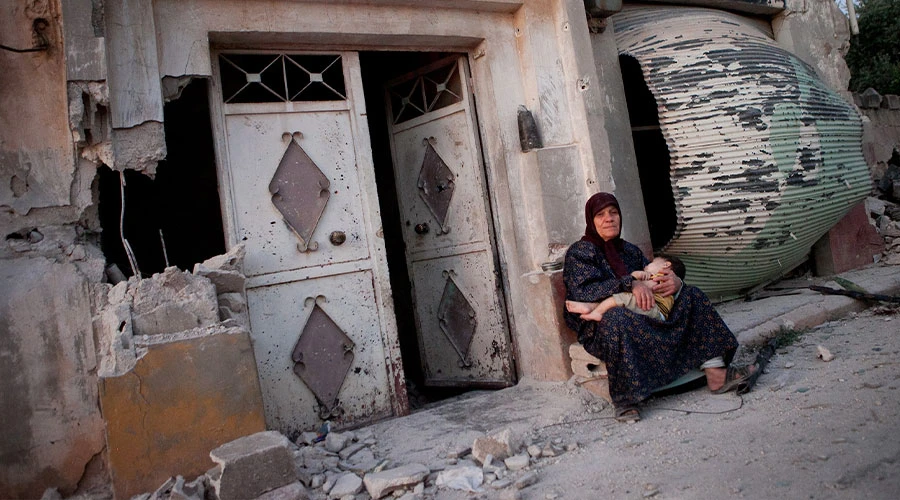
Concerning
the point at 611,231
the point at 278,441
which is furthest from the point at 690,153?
the point at 278,441

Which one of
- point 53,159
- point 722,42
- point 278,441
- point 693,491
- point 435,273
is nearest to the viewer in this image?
Result: point 693,491

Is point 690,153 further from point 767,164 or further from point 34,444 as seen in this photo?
point 34,444

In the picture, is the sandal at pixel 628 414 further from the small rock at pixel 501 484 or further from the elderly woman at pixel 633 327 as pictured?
the small rock at pixel 501 484

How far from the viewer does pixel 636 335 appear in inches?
135

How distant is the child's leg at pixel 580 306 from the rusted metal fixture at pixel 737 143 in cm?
184

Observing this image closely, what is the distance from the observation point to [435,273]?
499 centimetres

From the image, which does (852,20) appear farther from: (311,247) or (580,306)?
(311,247)

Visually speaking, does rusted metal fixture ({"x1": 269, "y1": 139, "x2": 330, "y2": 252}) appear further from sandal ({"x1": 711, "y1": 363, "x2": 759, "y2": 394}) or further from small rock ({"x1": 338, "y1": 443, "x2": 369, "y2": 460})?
sandal ({"x1": 711, "y1": 363, "x2": 759, "y2": 394})

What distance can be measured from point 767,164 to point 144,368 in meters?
4.65

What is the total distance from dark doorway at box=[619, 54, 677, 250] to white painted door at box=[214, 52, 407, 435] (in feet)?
12.6

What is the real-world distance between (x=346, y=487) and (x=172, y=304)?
1.21 meters

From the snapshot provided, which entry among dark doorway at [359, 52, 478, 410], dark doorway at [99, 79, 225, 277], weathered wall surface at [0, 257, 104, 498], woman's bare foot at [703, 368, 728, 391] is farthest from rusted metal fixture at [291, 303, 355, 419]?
dark doorway at [99, 79, 225, 277]

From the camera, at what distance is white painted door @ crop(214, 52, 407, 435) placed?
12.7 feet

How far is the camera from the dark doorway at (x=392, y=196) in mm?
5520
